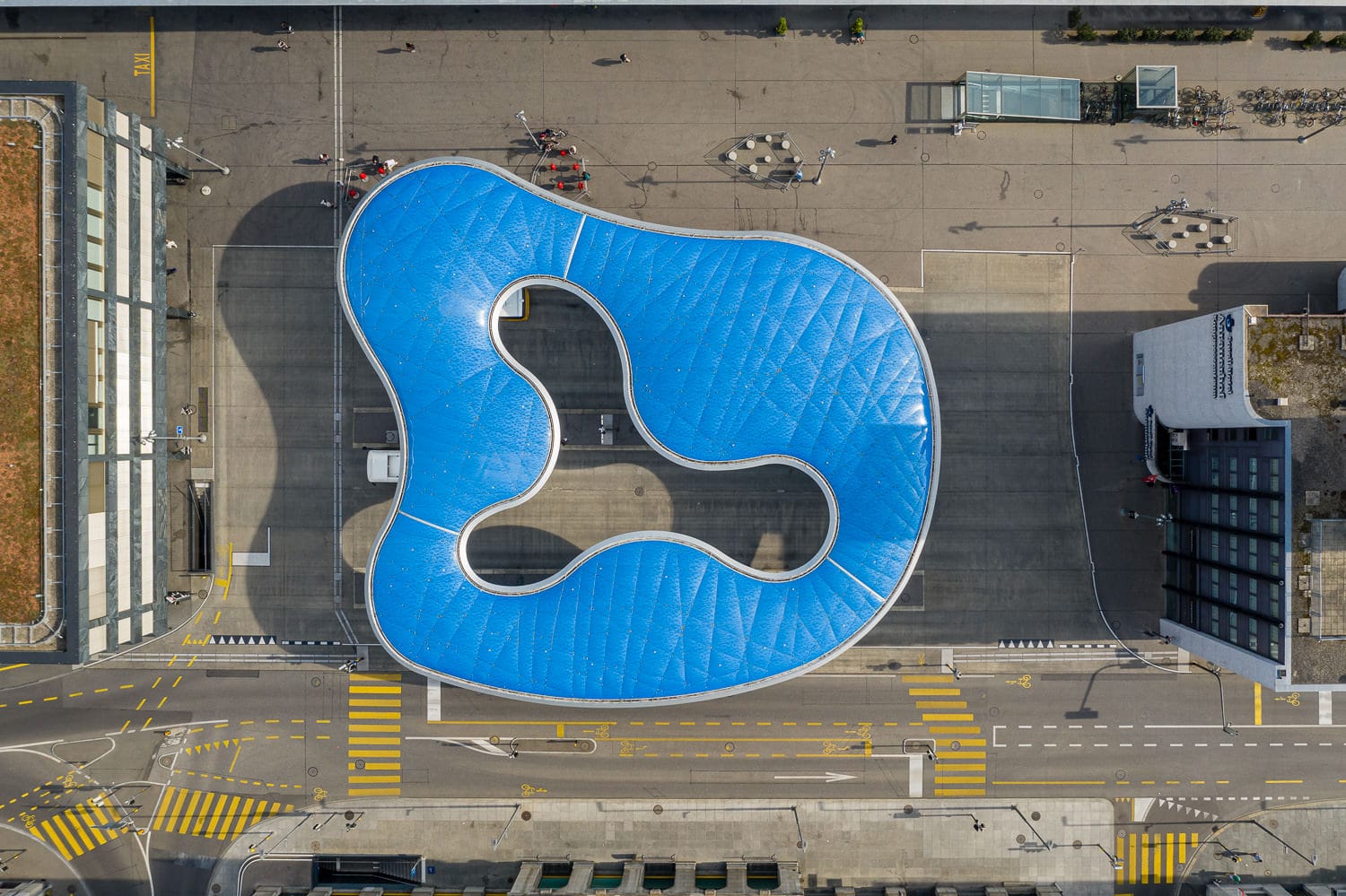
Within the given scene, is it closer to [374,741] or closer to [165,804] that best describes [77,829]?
[165,804]

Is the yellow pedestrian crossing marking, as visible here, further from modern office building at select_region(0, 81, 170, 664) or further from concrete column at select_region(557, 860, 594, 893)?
concrete column at select_region(557, 860, 594, 893)

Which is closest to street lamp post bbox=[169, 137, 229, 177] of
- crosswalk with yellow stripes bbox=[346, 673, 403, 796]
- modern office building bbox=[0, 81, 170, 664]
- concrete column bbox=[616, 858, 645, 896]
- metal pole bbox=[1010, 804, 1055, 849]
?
modern office building bbox=[0, 81, 170, 664]

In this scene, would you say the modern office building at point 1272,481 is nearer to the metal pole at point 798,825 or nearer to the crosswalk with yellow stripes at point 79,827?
the metal pole at point 798,825

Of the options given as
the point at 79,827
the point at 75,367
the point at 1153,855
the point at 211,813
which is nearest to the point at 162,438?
the point at 75,367

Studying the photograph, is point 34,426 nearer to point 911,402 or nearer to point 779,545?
point 779,545

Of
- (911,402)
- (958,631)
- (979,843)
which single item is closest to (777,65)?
(911,402)

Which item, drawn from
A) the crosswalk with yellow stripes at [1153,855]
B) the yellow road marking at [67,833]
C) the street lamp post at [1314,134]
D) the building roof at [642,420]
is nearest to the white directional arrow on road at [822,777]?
the building roof at [642,420]
